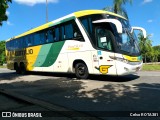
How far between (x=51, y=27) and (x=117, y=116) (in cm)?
1151

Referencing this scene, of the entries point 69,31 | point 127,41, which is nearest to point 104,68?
point 127,41

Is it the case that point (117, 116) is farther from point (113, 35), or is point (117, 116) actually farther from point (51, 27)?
point (51, 27)

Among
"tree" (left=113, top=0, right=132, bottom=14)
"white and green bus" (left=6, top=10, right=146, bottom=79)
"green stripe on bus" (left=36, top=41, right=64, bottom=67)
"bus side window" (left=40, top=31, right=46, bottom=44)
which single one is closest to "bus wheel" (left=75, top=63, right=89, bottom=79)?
"white and green bus" (left=6, top=10, right=146, bottom=79)

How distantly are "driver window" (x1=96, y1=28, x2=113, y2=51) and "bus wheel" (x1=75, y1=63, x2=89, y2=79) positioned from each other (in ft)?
5.73

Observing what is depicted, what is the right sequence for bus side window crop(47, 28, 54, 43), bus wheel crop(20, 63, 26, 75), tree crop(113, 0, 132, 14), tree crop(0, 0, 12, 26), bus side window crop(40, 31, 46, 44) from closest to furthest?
tree crop(0, 0, 12, 26) → bus side window crop(47, 28, 54, 43) → bus side window crop(40, 31, 46, 44) → bus wheel crop(20, 63, 26, 75) → tree crop(113, 0, 132, 14)

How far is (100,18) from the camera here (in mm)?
13141

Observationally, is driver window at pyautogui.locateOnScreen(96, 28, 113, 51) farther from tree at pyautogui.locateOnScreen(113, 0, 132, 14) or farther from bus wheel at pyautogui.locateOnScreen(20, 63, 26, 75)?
tree at pyautogui.locateOnScreen(113, 0, 132, 14)

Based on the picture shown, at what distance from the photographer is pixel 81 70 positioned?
569 inches

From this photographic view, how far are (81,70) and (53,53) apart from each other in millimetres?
Answer: 2912

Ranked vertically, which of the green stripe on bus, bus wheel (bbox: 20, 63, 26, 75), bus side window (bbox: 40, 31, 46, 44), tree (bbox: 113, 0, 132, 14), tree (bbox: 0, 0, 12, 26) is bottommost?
bus wheel (bbox: 20, 63, 26, 75)

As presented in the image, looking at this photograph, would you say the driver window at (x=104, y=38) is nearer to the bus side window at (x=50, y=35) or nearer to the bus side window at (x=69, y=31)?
the bus side window at (x=69, y=31)

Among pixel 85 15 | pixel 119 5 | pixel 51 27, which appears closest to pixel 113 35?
pixel 85 15

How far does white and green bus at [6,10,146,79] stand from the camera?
12.5m

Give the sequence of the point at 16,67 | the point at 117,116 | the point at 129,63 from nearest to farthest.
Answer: the point at 117,116
the point at 129,63
the point at 16,67
